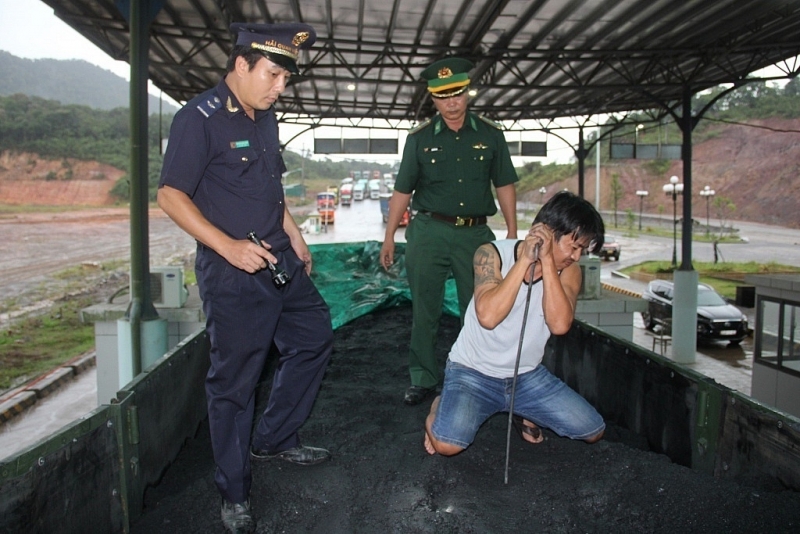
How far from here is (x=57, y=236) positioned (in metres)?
36.4

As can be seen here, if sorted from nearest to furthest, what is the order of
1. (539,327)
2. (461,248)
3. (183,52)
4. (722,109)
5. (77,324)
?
(539,327) → (461,248) → (183,52) → (77,324) → (722,109)

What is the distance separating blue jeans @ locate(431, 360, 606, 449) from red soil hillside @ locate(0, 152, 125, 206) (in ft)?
183

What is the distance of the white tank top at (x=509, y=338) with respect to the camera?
2537 mm

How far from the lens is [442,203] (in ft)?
11.1

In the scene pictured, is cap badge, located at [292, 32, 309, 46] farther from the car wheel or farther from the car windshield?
the car wheel

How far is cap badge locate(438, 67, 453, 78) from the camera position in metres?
3.21

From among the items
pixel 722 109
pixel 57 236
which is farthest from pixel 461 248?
pixel 722 109

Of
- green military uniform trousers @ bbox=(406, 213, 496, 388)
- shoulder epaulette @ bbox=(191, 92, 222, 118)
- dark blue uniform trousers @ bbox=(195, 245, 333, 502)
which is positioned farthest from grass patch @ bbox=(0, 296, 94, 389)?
shoulder epaulette @ bbox=(191, 92, 222, 118)

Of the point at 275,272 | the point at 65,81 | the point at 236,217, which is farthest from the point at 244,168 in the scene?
the point at 65,81

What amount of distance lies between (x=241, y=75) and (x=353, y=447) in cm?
149

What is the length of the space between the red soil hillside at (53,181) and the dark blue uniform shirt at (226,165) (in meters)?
55.8

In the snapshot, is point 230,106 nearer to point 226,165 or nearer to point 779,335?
point 226,165

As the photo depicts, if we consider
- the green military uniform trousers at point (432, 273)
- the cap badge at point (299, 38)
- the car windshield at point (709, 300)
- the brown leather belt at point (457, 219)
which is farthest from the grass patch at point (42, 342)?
the car windshield at point (709, 300)

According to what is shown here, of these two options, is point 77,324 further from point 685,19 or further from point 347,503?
point 347,503
